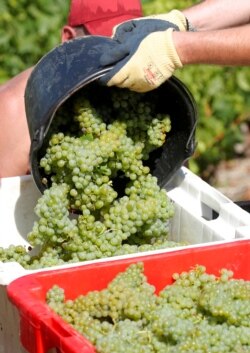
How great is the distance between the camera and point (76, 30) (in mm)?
3832

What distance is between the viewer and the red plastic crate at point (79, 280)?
2.25 metres

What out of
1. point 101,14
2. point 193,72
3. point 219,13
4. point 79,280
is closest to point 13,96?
point 101,14

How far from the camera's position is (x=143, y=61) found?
9.16 ft

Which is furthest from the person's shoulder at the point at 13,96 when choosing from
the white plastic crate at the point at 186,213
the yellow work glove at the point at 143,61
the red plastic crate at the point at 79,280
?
the red plastic crate at the point at 79,280

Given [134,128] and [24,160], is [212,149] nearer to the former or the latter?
[24,160]

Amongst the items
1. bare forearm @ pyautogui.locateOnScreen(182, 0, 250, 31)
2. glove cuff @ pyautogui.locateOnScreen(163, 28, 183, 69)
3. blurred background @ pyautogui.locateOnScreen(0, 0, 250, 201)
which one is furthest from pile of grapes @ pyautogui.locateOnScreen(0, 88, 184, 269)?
blurred background @ pyautogui.locateOnScreen(0, 0, 250, 201)

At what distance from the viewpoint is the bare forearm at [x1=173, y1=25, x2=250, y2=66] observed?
9.33 ft

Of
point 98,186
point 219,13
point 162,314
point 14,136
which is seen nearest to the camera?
point 162,314

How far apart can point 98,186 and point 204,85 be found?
250cm

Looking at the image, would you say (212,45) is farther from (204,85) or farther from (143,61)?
(204,85)

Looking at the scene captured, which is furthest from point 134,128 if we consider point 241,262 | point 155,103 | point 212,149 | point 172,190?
point 212,149

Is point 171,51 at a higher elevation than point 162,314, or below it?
higher

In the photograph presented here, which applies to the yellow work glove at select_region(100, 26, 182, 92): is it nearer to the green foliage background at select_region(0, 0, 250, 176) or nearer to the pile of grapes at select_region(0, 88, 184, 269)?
the pile of grapes at select_region(0, 88, 184, 269)

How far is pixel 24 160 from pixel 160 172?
663 millimetres
